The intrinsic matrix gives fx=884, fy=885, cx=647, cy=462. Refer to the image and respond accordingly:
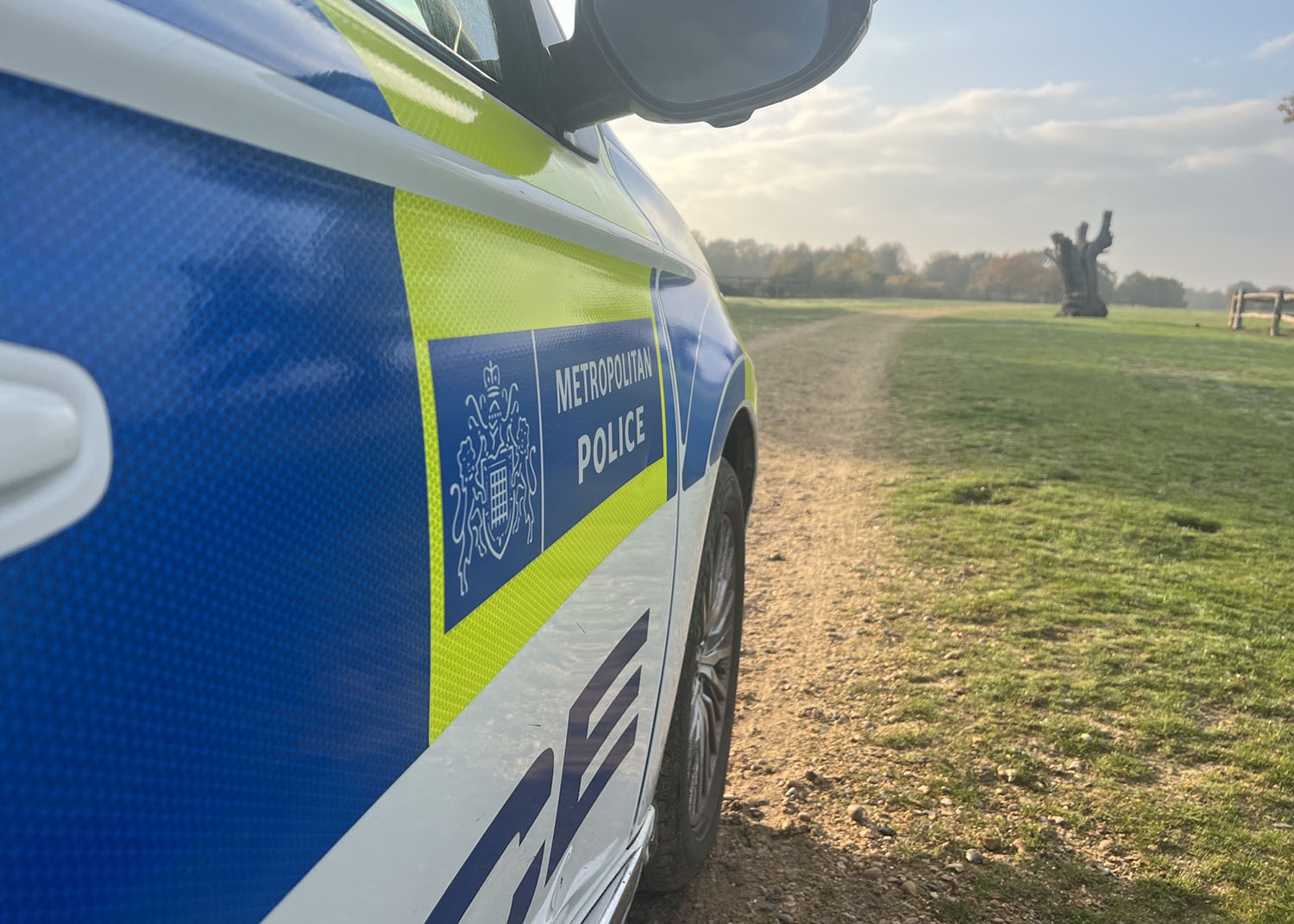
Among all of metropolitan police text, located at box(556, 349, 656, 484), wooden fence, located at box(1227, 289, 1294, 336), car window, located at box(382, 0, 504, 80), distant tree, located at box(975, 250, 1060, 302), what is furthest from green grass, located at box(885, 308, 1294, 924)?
distant tree, located at box(975, 250, 1060, 302)

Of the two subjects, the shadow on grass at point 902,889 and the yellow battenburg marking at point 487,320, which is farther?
the shadow on grass at point 902,889

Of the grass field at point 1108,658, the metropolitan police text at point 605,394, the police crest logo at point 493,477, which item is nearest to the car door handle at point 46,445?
the police crest logo at point 493,477

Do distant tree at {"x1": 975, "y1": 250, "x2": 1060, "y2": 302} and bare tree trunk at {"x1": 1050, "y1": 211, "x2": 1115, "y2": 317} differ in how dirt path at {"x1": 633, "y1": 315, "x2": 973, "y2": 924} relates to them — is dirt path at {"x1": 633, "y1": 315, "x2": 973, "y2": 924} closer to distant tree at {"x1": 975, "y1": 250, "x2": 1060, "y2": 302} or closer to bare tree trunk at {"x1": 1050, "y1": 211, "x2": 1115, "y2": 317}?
bare tree trunk at {"x1": 1050, "y1": 211, "x2": 1115, "y2": 317}

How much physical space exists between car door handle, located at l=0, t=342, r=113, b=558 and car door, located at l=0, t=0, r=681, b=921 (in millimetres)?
10

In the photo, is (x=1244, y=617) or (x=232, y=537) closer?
(x=232, y=537)

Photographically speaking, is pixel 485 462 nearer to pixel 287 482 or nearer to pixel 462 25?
pixel 287 482

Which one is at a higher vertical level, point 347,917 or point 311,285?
point 311,285

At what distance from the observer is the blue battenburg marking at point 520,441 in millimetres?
863

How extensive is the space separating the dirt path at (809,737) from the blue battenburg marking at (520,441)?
151 cm

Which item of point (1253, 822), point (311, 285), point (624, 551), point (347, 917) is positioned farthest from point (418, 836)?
point (1253, 822)

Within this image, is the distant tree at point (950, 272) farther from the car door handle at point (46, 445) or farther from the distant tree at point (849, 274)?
the car door handle at point (46, 445)

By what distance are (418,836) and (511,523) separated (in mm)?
333

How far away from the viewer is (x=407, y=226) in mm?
835

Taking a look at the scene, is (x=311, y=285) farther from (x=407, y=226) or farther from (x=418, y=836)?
(x=418, y=836)
